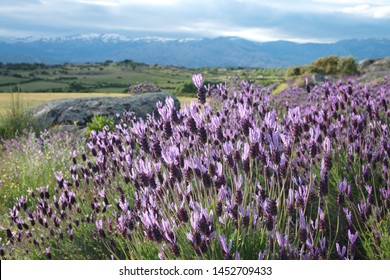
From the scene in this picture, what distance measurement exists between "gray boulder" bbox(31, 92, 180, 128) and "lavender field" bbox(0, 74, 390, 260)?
7196 mm

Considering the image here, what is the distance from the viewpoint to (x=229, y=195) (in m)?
3.25

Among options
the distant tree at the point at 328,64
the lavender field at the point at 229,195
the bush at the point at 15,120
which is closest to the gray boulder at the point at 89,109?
the bush at the point at 15,120

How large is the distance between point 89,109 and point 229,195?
1034 cm

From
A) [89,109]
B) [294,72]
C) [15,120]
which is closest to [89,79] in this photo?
[294,72]

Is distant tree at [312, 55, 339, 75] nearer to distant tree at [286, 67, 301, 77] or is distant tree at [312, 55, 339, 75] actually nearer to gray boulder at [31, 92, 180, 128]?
distant tree at [286, 67, 301, 77]

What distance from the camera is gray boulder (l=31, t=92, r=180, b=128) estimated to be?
503 inches

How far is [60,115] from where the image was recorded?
13023 millimetres

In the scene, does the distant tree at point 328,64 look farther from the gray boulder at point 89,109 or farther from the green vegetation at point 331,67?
the gray boulder at point 89,109

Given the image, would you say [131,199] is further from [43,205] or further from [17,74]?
[17,74]

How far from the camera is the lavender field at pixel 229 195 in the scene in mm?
2693

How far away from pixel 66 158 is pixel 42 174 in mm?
723

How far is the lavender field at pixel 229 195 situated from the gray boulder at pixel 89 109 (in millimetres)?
7196

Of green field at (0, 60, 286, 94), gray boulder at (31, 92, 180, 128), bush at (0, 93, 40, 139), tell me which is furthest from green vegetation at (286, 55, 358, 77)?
bush at (0, 93, 40, 139)

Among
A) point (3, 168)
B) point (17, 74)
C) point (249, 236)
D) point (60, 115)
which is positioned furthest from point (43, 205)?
point (17, 74)
